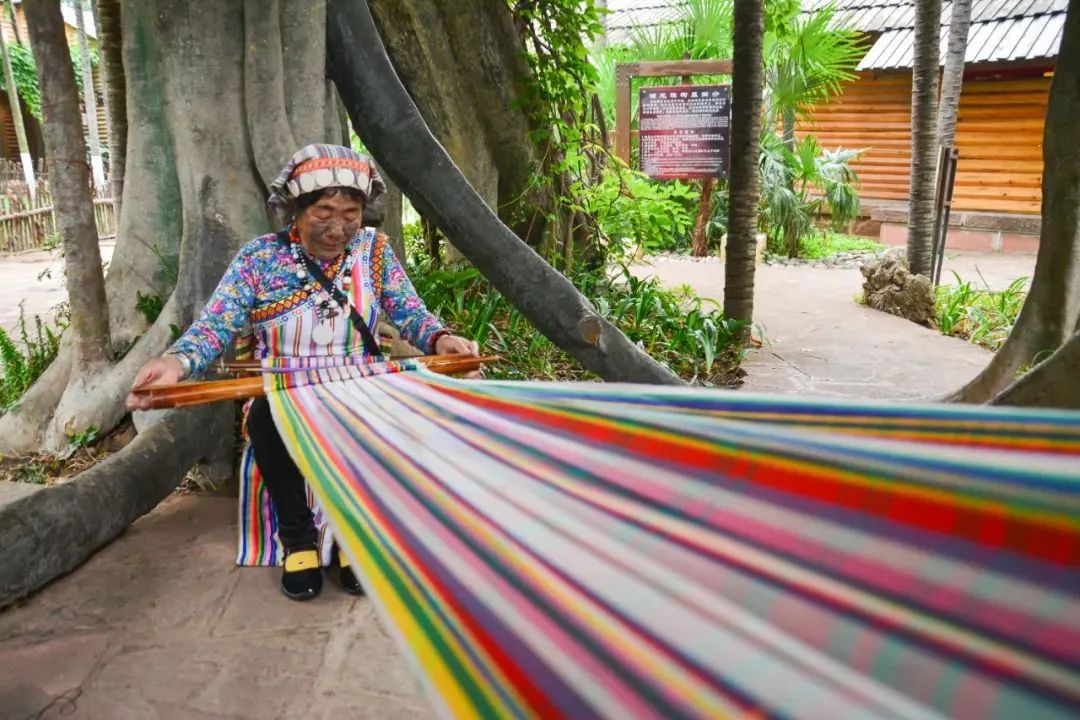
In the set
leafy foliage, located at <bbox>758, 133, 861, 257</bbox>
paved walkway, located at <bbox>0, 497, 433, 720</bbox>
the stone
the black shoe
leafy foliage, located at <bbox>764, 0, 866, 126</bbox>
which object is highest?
leafy foliage, located at <bbox>764, 0, 866, 126</bbox>

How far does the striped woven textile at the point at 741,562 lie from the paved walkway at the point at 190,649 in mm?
472

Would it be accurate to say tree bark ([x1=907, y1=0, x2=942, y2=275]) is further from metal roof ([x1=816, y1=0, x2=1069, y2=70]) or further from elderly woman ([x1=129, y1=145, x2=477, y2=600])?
elderly woman ([x1=129, y1=145, x2=477, y2=600])

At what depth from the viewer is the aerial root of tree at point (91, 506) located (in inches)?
61.9

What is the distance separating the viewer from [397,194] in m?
3.71

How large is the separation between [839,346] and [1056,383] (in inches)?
121

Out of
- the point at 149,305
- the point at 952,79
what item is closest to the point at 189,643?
the point at 149,305

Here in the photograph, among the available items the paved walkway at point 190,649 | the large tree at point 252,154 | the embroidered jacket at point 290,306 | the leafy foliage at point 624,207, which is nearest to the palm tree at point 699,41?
the leafy foliage at point 624,207

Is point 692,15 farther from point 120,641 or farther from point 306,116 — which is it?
point 120,641

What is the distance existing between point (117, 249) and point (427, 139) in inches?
46.7

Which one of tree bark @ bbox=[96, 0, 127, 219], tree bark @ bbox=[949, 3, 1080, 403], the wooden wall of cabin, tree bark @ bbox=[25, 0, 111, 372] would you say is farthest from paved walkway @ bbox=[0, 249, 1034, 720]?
the wooden wall of cabin

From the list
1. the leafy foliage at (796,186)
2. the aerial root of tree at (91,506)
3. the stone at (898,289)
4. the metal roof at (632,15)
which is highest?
the metal roof at (632,15)

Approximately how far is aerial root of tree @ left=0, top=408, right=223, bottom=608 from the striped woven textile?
0.92 m

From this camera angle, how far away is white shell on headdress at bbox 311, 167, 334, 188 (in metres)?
1.60

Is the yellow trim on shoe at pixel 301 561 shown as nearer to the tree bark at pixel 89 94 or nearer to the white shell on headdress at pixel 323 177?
the white shell on headdress at pixel 323 177
